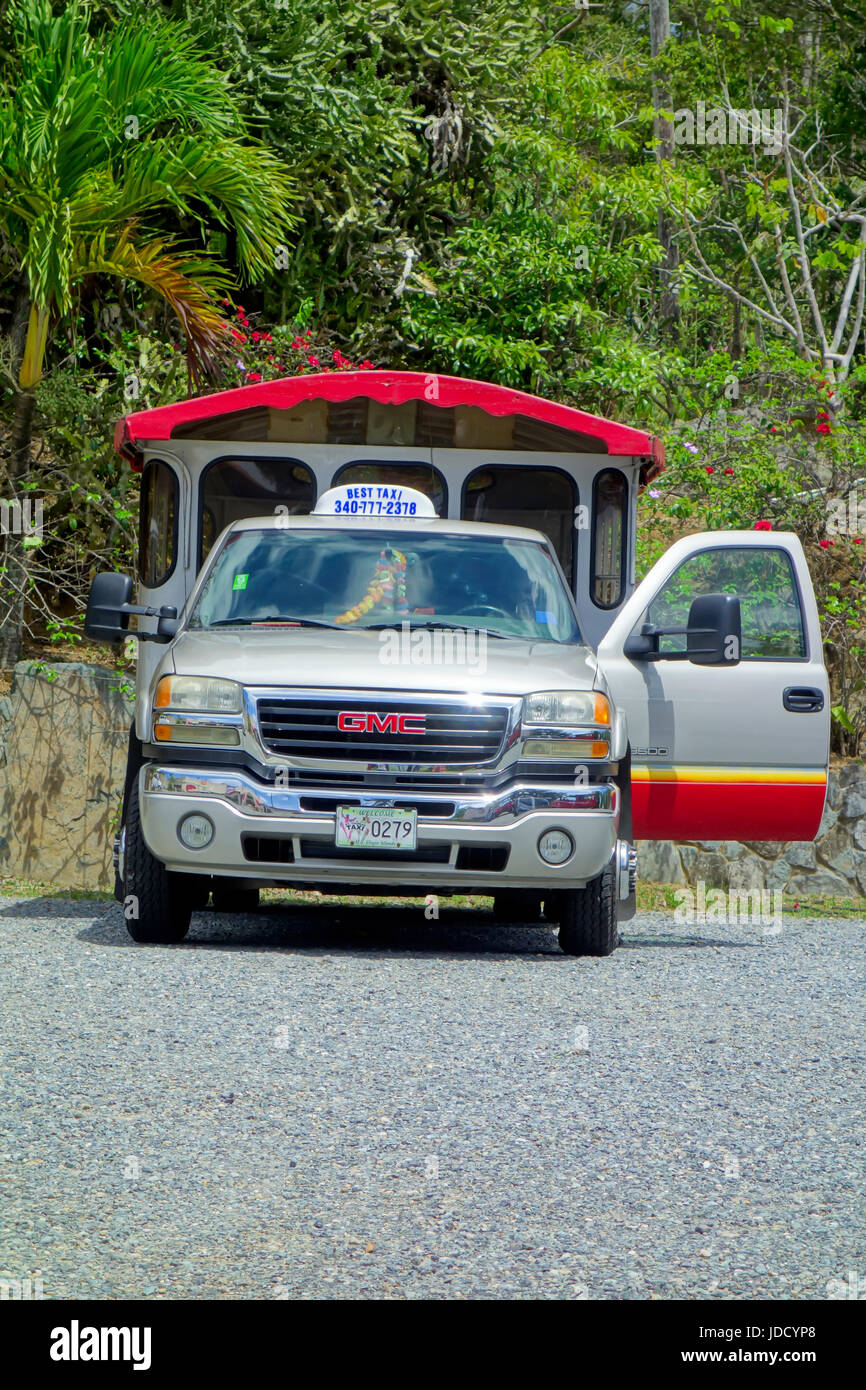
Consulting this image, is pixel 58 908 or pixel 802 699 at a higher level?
pixel 802 699

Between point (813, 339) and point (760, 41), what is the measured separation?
3.61 meters

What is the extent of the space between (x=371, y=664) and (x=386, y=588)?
969mm

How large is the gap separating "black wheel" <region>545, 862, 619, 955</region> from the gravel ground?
0.62ft

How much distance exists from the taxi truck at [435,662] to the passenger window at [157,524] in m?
0.02

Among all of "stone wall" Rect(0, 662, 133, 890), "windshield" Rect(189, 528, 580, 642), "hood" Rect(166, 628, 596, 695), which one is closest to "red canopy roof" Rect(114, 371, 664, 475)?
"windshield" Rect(189, 528, 580, 642)

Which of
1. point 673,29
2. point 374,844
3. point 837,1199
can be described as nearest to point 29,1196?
point 837,1199

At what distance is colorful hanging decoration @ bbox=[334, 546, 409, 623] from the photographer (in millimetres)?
8237

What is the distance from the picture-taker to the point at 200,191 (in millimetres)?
12500

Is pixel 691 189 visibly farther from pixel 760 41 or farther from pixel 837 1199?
pixel 837 1199

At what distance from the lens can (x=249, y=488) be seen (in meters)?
9.68

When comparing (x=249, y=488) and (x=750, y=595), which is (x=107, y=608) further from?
(x=750, y=595)

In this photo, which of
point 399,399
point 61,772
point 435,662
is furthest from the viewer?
point 61,772

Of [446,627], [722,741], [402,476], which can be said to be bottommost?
[722,741]

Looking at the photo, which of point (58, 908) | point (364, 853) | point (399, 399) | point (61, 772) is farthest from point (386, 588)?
point (61, 772)
